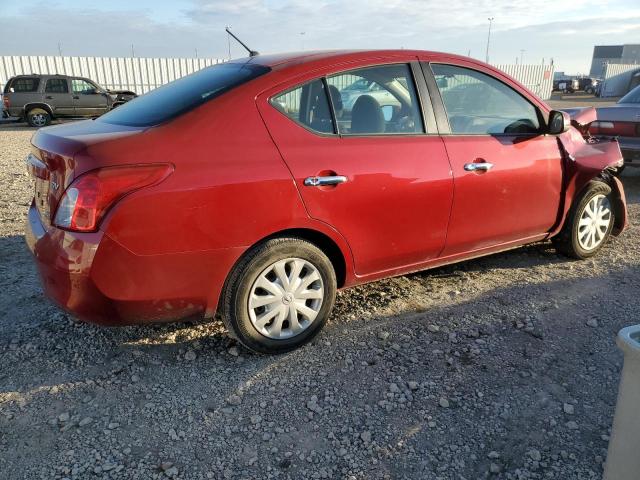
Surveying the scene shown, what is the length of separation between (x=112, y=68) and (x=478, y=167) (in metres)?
24.0

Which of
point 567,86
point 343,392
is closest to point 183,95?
point 343,392

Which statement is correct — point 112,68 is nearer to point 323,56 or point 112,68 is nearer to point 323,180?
point 323,56

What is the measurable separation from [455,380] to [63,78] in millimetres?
18412

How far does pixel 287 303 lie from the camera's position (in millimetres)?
A: 2961

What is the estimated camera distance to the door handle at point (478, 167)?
3.42 meters

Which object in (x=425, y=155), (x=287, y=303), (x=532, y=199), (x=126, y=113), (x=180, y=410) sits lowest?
(x=180, y=410)

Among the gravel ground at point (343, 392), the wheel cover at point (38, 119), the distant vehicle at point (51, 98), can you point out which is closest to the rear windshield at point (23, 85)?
the distant vehicle at point (51, 98)

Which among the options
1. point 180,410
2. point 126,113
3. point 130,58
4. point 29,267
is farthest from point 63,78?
point 180,410

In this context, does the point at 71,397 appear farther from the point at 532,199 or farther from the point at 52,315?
the point at 532,199

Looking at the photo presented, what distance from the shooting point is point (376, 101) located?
10.7 feet

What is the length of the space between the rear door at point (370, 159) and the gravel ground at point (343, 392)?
597 mm

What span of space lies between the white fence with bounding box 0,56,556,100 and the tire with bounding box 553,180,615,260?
1973 centimetres

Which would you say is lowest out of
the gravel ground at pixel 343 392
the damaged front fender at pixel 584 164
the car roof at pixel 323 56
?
the gravel ground at pixel 343 392

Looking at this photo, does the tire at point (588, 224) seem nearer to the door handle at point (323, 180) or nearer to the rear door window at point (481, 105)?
the rear door window at point (481, 105)
